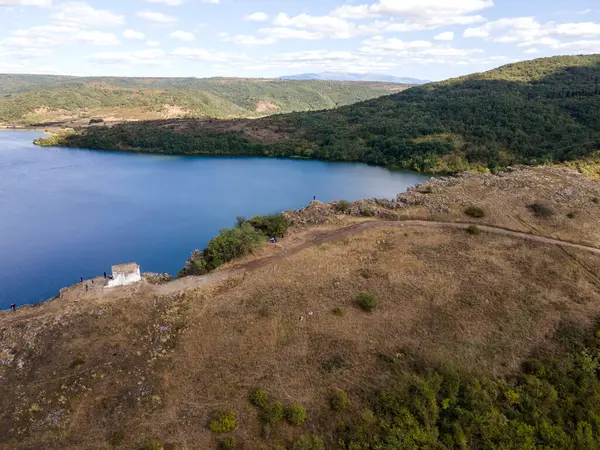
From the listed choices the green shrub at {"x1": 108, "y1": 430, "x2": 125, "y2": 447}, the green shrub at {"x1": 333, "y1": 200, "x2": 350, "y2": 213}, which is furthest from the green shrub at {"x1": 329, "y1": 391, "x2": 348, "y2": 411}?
the green shrub at {"x1": 333, "y1": 200, "x2": 350, "y2": 213}

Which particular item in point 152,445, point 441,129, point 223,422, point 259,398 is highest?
point 441,129

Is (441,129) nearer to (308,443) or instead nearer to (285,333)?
(285,333)

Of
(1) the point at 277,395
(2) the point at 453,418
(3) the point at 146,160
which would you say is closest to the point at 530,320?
(2) the point at 453,418

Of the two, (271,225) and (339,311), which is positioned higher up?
(271,225)

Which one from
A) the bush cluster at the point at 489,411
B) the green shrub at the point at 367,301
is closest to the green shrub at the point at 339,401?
the bush cluster at the point at 489,411

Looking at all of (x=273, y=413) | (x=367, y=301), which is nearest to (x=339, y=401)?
(x=273, y=413)

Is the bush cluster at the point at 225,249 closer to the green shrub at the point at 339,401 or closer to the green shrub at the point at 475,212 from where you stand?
the green shrub at the point at 339,401

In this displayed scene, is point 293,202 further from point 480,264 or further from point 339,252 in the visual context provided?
point 480,264

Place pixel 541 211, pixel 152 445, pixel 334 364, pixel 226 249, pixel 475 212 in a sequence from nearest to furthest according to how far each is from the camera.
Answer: pixel 152 445, pixel 334 364, pixel 226 249, pixel 475 212, pixel 541 211
